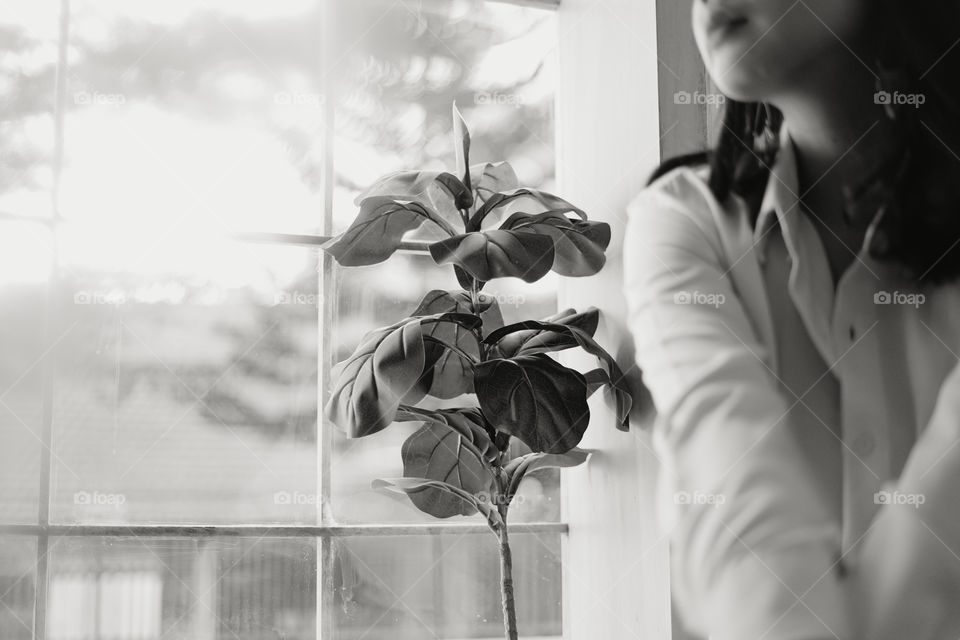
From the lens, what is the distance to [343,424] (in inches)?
56.2

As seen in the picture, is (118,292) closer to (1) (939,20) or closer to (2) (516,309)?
(2) (516,309)

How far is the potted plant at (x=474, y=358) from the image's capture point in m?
1.43

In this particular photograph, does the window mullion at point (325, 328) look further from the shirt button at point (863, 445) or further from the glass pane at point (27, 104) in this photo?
the shirt button at point (863, 445)

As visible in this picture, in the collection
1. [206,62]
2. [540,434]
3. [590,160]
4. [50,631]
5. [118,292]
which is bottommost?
[50,631]

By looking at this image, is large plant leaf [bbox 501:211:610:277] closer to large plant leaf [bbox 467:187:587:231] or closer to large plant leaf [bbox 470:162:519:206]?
large plant leaf [bbox 467:187:587:231]

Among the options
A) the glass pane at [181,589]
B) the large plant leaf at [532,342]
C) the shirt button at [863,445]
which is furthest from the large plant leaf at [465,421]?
the shirt button at [863,445]

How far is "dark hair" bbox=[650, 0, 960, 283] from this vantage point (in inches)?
57.9

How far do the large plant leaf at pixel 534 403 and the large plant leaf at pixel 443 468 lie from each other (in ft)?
0.76

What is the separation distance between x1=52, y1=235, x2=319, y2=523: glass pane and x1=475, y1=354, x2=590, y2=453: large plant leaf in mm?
613

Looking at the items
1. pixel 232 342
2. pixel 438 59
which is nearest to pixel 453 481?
pixel 232 342

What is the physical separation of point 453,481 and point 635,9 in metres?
1.04

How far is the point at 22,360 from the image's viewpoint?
1.73m

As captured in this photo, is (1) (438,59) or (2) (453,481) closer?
(2) (453,481)

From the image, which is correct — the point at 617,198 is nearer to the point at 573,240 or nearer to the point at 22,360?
the point at 573,240
